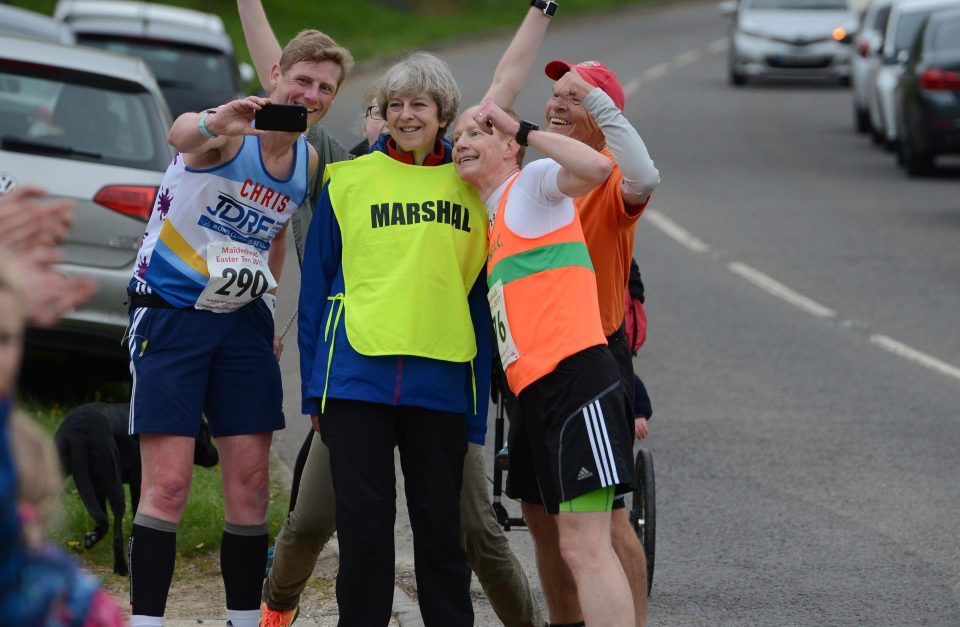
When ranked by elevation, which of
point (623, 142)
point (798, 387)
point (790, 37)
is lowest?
point (790, 37)

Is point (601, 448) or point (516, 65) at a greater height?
point (516, 65)

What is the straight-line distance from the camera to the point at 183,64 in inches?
669

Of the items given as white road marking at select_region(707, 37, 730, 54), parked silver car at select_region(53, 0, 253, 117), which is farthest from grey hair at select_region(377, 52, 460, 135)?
white road marking at select_region(707, 37, 730, 54)

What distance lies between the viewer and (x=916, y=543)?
22.9ft

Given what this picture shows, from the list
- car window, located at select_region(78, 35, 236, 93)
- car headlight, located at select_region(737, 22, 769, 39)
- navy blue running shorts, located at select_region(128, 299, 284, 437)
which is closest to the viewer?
navy blue running shorts, located at select_region(128, 299, 284, 437)

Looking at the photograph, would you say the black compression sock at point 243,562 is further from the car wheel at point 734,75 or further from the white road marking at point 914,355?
the car wheel at point 734,75

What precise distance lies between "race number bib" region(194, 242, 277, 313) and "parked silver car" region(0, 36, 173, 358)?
3.10 metres

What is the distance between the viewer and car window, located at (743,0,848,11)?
3159 centimetres

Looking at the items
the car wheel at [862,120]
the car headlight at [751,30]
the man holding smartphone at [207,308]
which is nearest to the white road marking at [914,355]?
the man holding smartphone at [207,308]

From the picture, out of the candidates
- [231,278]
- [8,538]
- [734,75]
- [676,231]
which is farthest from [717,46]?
[8,538]

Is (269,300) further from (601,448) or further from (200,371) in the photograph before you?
(601,448)

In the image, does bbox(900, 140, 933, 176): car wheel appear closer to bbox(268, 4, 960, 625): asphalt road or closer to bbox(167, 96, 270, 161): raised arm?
bbox(268, 4, 960, 625): asphalt road

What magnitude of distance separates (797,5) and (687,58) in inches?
270

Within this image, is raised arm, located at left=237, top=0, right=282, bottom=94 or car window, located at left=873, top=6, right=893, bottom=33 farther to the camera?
car window, located at left=873, top=6, right=893, bottom=33
